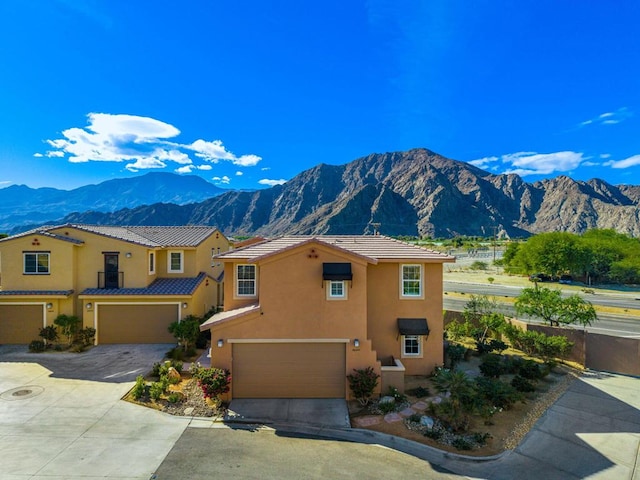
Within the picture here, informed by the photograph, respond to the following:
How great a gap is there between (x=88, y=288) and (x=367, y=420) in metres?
16.6

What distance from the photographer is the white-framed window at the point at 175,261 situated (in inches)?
798

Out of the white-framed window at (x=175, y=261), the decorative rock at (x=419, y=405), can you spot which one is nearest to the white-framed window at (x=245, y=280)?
the decorative rock at (x=419, y=405)

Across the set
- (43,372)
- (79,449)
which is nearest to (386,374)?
(79,449)

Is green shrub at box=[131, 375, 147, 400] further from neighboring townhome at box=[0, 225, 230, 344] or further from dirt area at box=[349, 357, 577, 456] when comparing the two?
dirt area at box=[349, 357, 577, 456]

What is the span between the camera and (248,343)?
11461mm

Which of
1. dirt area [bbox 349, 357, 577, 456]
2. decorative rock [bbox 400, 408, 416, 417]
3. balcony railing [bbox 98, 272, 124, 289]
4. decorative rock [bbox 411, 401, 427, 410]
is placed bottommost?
dirt area [bbox 349, 357, 577, 456]

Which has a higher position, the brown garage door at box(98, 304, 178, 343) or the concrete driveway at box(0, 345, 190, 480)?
the brown garage door at box(98, 304, 178, 343)

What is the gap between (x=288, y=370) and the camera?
37.7 feet

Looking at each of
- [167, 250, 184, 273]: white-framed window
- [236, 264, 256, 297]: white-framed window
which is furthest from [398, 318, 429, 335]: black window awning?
[167, 250, 184, 273]: white-framed window

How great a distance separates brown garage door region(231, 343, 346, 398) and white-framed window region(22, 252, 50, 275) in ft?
44.6

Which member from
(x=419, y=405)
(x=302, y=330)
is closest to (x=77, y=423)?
(x=302, y=330)

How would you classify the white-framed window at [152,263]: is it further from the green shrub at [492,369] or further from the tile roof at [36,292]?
the green shrub at [492,369]

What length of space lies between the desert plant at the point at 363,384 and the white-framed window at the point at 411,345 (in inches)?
114

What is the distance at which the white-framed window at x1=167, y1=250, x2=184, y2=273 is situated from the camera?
66.5 feet
